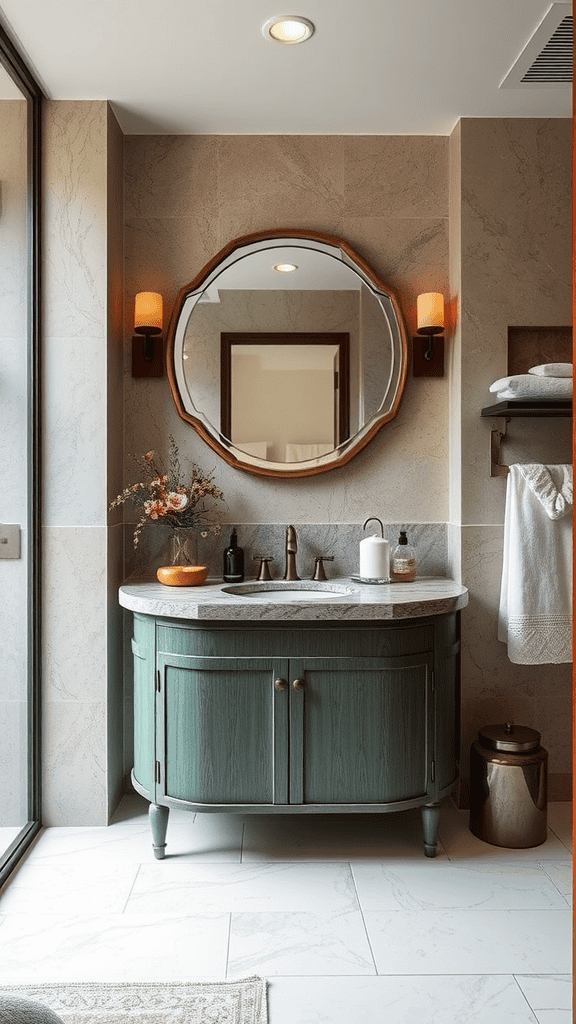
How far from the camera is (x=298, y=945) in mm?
2018

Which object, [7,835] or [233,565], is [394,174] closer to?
[233,565]

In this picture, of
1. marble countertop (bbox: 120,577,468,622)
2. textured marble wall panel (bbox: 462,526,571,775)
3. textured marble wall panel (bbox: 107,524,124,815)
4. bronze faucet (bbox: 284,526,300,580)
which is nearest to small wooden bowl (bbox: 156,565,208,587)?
marble countertop (bbox: 120,577,468,622)

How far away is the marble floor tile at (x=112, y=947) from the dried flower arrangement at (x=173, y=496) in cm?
118

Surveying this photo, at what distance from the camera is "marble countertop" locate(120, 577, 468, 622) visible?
2.33m

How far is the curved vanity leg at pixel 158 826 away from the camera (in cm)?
247

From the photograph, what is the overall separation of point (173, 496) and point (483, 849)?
154cm

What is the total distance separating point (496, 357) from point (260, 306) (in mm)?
866

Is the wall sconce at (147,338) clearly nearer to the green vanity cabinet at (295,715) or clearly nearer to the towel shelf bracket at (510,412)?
the green vanity cabinet at (295,715)

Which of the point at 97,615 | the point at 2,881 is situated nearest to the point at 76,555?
the point at 97,615

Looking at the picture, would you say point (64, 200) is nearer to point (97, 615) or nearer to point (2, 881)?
point (97, 615)

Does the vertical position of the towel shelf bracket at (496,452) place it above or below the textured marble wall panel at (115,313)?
below

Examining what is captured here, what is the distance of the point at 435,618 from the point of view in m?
Result: 2.47

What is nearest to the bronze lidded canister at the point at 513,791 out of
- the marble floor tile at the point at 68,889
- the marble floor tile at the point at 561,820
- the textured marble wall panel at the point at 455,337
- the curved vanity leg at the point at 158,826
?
the marble floor tile at the point at 561,820

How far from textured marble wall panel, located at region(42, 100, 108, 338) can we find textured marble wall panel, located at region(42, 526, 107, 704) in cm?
71
